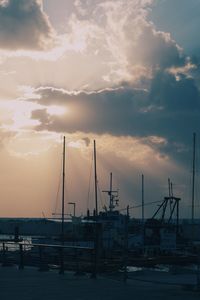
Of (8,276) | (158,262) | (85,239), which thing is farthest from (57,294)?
(85,239)

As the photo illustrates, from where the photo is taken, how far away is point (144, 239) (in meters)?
52.8

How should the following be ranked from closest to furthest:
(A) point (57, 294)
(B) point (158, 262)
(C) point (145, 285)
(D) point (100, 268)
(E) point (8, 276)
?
1. (A) point (57, 294)
2. (C) point (145, 285)
3. (E) point (8, 276)
4. (D) point (100, 268)
5. (B) point (158, 262)

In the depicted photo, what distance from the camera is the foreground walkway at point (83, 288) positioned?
15.6m

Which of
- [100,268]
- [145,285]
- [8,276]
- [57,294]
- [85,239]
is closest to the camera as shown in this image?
[57,294]

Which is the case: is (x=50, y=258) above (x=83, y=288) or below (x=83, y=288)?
below

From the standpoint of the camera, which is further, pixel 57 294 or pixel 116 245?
pixel 116 245

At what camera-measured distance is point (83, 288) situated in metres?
17.5

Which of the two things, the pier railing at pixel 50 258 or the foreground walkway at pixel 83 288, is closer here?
the foreground walkway at pixel 83 288

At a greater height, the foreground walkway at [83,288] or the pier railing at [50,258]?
the pier railing at [50,258]

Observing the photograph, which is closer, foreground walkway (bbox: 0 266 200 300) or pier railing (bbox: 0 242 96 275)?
foreground walkway (bbox: 0 266 200 300)

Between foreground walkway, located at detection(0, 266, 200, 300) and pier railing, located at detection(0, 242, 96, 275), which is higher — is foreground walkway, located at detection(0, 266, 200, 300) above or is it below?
below

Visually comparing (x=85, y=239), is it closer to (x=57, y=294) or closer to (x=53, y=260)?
(x=53, y=260)

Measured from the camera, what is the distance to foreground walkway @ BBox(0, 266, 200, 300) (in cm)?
1562

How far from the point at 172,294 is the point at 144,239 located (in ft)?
120
